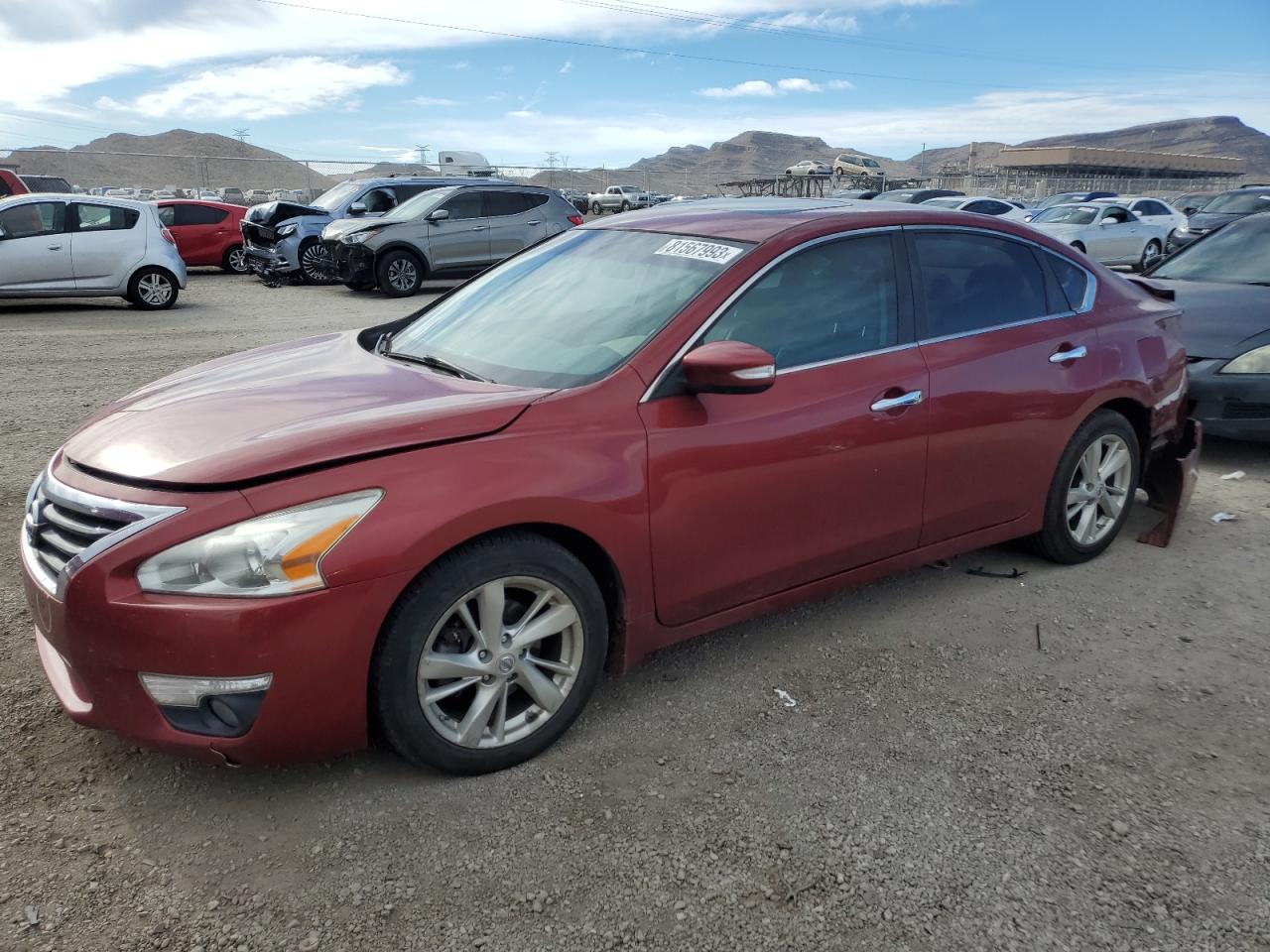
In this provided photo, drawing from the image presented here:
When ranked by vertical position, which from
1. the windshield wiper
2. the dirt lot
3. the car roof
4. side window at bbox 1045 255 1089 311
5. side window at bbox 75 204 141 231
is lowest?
the dirt lot

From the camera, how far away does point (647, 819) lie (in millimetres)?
2686

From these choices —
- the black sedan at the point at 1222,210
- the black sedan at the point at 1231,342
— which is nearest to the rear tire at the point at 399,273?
the black sedan at the point at 1231,342

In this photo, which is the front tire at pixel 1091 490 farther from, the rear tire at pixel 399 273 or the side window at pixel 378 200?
the side window at pixel 378 200

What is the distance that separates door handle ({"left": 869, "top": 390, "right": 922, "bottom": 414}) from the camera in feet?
11.4

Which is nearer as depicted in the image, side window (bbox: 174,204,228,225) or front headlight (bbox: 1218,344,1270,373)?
front headlight (bbox: 1218,344,1270,373)

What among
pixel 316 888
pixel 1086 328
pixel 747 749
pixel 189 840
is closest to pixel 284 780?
pixel 189 840

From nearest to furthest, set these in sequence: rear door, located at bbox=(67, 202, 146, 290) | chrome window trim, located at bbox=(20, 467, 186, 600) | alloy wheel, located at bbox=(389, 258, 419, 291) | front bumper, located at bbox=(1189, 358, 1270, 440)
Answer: chrome window trim, located at bbox=(20, 467, 186, 600)
front bumper, located at bbox=(1189, 358, 1270, 440)
rear door, located at bbox=(67, 202, 146, 290)
alloy wheel, located at bbox=(389, 258, 419, 291)

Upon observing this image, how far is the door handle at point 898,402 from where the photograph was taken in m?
3.49

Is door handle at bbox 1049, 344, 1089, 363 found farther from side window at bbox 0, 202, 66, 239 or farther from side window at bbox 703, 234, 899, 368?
side window at bbox 0, 202, 66, 239

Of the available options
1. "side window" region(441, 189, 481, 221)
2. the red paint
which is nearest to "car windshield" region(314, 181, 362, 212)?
the red paint

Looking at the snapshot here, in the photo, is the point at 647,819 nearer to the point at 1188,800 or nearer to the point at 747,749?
the point at 747,749

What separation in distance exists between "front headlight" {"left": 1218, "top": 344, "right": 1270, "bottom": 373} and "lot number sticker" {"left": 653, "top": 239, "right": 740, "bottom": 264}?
3.98 m

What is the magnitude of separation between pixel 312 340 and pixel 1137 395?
12.0 ft

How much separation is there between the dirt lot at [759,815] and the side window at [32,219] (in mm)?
10235
